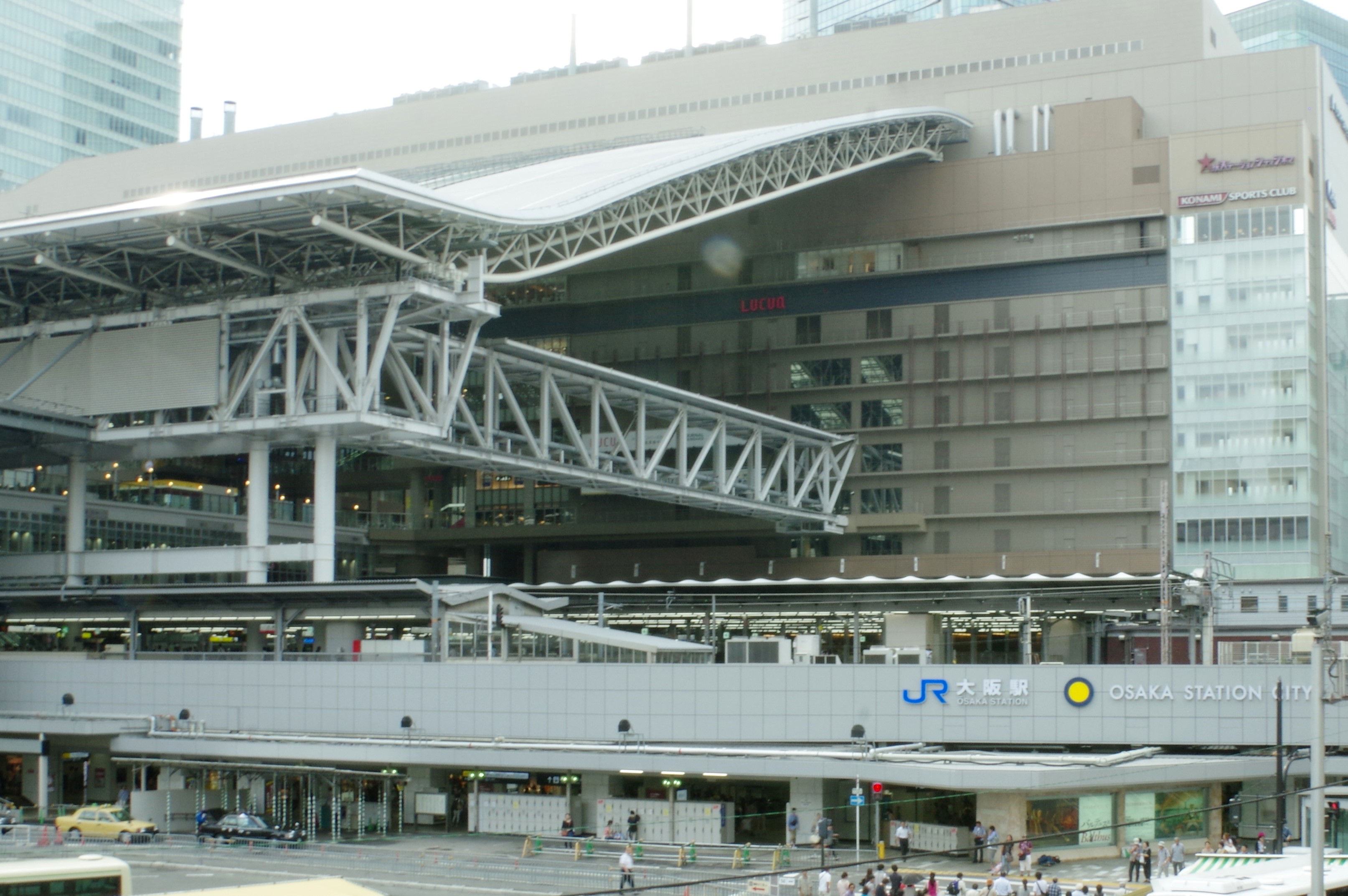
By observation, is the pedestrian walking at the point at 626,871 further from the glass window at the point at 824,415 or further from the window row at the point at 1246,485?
the glass window at the point at 824,415

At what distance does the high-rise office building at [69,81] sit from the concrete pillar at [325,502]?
417 ft

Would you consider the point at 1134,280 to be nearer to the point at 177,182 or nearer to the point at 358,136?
the point at 358,136

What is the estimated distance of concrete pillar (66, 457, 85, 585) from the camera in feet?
245

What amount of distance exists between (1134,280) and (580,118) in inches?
1841

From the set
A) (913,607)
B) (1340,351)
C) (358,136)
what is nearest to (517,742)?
(913,607)

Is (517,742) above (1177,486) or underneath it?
underneath

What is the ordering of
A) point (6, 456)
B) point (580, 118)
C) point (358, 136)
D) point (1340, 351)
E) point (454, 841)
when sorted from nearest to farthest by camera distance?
point (454, 841)
point (6, 456)
point (1340, 351)
point (580, 118)
point (358, 136)

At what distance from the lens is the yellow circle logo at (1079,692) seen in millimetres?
51844

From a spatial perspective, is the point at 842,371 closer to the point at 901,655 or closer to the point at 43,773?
the point at 901,655

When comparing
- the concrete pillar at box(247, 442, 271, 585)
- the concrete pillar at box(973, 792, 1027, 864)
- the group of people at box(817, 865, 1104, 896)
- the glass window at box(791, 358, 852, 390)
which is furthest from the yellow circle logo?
the glass window at box(791, 358, 852, 390)

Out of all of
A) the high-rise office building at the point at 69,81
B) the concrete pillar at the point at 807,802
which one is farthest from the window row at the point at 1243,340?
the high-rise office building at the point at 69,81

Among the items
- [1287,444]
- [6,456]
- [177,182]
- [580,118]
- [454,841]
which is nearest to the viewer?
[454,841]

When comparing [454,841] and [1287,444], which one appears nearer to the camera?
[454,841]

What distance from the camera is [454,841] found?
168ft
